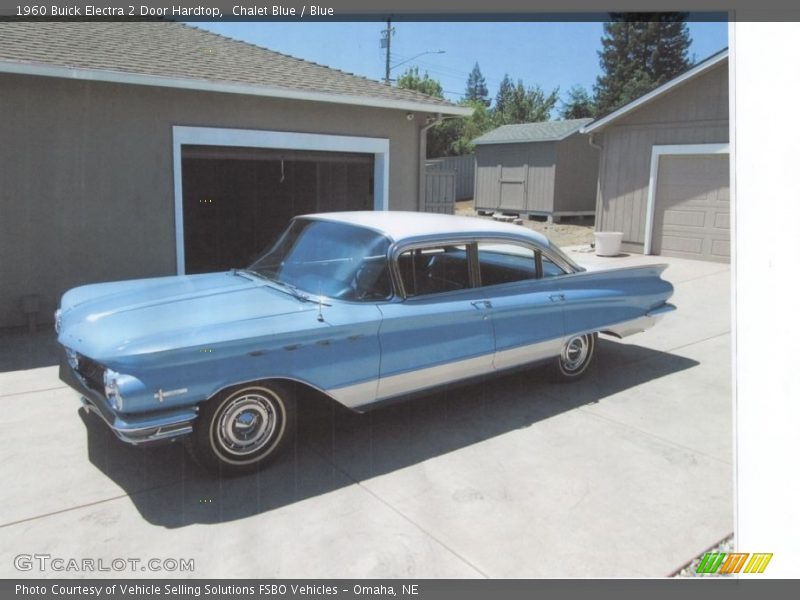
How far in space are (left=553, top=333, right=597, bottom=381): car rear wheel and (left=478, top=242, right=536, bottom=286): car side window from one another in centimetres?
81

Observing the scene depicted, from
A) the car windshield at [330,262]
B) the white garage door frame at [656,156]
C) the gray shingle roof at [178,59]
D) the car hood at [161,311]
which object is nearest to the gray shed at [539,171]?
the white garage door frame at [656,156]

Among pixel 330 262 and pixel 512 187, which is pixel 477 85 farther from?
pixel 330 262

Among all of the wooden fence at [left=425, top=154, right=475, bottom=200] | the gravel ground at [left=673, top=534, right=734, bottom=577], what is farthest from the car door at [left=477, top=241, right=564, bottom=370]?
the wooden fence at [left=425, top=154, right=475, bottom=200]

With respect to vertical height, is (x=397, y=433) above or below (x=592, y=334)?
below

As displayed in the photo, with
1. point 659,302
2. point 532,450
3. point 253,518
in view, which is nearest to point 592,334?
point 659,302

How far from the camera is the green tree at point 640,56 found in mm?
36062

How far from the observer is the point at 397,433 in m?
4.55

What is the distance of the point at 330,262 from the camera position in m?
4.45

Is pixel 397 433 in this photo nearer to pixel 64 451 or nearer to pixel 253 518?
pixel 253 518

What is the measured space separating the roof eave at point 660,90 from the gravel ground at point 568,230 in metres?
3.75

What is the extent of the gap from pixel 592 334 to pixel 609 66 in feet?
123

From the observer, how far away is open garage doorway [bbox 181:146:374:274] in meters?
11.9

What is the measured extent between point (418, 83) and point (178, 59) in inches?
1411

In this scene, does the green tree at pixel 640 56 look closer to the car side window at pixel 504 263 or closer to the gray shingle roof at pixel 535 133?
the gray shingle roof at pixel 535 133
